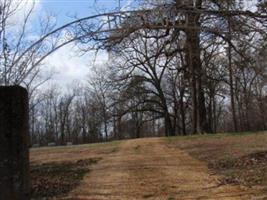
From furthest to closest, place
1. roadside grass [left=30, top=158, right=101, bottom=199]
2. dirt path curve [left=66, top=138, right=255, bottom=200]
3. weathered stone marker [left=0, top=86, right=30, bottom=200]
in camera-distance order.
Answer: roadside grass [left=30, top=158, right=101, bottom=199] → dirt path curve [left=66, top=138, right=255, bottom=200] → weathered stone marker [left=0, top=86, right=30, bottom=200]

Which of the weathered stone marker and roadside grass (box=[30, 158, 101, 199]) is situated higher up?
the weathered stone marker

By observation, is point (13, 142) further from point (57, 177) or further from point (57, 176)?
point (57, 176)

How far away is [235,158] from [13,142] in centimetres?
1149

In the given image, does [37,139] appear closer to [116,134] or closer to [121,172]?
[116,134]

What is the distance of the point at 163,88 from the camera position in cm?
7244

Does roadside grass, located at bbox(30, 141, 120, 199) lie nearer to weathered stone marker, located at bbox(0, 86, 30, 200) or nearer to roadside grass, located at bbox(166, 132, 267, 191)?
roadside grass, located at bbox(166, 132, 267, 191)

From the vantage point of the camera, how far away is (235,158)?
58.1 feet

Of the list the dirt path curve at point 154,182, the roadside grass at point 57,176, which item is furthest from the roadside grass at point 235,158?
the roadside grass at point 57,176

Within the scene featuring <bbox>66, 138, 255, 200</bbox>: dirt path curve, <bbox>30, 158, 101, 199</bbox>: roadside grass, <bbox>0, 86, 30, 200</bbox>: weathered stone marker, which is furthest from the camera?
<bbox>30, 158, 101, 199</bbox>: roadside grass

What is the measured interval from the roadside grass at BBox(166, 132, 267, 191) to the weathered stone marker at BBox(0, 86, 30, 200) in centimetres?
597

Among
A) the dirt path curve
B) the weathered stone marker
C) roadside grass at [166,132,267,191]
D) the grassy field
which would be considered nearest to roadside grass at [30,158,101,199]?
the grassy field

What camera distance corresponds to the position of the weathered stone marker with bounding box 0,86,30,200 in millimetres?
7328

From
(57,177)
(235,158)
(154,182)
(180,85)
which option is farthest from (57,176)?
(180,85)

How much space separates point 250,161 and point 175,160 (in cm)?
319
